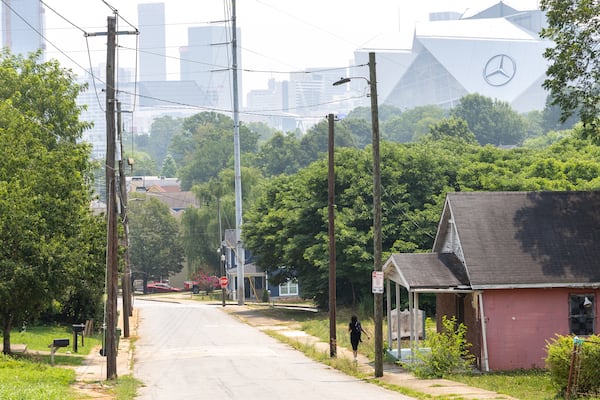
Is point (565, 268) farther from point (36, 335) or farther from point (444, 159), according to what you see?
point (444, 159)

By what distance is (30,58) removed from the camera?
6231 centimetres

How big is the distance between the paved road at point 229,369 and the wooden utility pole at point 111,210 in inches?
60.8

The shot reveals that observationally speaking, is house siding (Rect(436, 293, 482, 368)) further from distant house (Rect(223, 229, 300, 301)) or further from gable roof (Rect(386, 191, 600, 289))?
distant house (Rect(223, 229, 300, 301))

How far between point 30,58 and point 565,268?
133ft

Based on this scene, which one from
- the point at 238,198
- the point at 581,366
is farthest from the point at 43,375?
the point at 238,198

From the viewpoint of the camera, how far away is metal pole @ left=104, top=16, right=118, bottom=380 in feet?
99.8

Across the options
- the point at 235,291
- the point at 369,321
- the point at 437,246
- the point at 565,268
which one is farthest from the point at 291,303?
the point at 565,268

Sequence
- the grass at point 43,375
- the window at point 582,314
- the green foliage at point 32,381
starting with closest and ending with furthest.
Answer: the green foliage at point 32,381, the grass at point 43,375, the window at point 582,314

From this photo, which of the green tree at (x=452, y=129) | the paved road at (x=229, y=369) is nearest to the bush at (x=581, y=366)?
the paved road at (x=229, y=369)

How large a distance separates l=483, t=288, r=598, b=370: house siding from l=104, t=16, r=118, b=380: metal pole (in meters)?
11.2

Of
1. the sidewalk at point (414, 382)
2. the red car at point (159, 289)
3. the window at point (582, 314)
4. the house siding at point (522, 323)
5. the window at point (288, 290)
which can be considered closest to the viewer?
the sidewalk at point (414, 382)

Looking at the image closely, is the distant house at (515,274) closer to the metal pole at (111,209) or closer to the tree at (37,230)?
the metal pole at (111,209)

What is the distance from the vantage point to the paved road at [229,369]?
26.4m

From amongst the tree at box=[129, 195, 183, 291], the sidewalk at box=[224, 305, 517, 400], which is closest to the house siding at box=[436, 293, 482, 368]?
the sidewalk at box=[224, 305, 517, 400]
